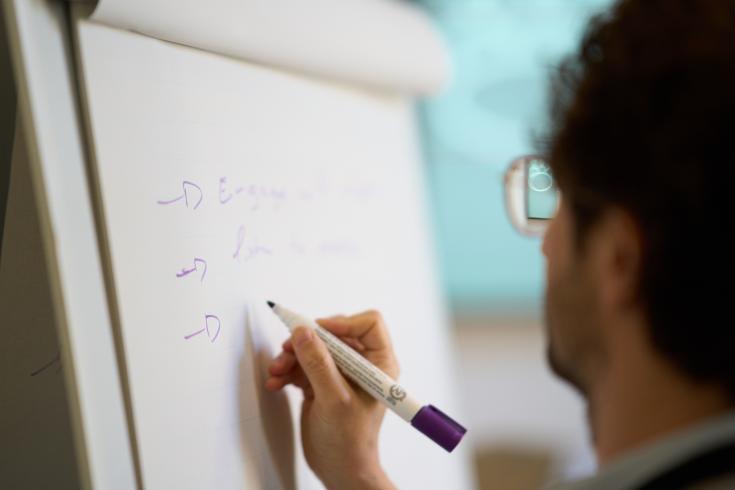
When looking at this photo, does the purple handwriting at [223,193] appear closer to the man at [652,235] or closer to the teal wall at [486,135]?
the man at [652,235]

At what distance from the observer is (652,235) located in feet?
1.77

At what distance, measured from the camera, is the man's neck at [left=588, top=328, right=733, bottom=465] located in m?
0.54

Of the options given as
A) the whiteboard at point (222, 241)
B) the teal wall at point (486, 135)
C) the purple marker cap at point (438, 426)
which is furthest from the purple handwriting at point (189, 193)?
the teal wall at point (486, 135)

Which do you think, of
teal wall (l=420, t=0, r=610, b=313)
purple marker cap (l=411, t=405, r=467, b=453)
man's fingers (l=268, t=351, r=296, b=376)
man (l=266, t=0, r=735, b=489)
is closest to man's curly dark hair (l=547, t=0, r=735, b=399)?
man (l=266, t=0, r=735, b=489)

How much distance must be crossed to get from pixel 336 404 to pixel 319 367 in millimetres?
42

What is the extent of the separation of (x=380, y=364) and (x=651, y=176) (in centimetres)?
41

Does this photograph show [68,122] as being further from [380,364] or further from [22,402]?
[380,364]

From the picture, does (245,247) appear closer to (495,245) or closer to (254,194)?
(254,194)

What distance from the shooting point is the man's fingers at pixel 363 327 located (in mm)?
843

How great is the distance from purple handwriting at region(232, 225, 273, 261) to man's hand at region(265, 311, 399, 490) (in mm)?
100

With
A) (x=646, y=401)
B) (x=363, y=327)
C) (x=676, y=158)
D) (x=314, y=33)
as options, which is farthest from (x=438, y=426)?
Result: (x=314, y=33)

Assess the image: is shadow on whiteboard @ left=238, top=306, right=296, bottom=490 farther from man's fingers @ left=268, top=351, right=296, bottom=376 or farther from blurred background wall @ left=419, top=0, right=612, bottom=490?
blurred background wall @ left=419, top=0, right=612, bottom=490

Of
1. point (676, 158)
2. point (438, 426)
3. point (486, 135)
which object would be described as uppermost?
point (486, 135)

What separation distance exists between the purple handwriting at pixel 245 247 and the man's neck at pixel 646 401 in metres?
0.39
